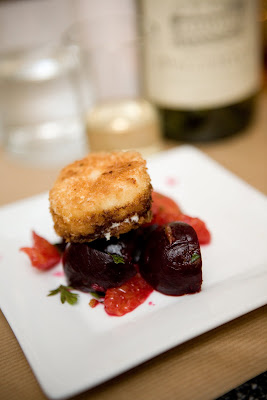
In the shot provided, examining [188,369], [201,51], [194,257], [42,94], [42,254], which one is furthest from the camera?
[42,94]

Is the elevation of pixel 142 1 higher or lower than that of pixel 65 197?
higher

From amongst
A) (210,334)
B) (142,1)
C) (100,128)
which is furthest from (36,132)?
(210,334)

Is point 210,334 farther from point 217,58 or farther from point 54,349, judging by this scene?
point 217,58

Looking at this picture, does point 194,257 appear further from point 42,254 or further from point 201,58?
point 201,58

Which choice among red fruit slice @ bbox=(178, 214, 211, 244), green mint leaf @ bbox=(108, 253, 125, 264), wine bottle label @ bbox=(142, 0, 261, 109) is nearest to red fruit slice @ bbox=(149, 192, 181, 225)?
red fruit slice @ bbox=(178, 214, 211, 244)

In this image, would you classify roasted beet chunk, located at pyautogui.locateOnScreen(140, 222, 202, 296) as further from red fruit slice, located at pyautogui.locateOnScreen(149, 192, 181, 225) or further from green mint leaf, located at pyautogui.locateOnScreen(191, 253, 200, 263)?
red fruit slice, located at pyautogui.locateOnScreen(149, 192, 181, 225)

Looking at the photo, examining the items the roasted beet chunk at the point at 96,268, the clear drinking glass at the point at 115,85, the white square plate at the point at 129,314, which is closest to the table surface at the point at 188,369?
the white square plate at the point at 129,314

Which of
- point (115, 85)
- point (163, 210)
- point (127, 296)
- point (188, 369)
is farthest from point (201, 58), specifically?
point (188, 369)
